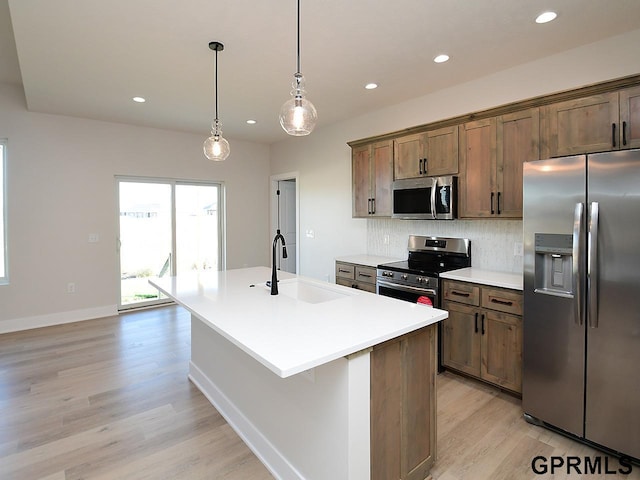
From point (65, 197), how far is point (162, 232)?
1.36 meters

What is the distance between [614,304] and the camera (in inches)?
78.3

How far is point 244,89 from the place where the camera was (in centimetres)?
365

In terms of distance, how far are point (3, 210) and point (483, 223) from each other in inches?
228

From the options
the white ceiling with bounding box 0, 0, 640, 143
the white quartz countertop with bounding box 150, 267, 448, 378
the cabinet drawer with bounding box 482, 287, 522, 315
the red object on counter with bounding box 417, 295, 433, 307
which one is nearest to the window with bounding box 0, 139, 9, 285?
the white ceiling with bounding box 0, 0, 640, 143

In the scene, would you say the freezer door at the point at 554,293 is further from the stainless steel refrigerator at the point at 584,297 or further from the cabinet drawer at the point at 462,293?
the cabinet drawer at the point at 462,293

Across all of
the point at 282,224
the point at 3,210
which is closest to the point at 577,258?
the point at 282,224

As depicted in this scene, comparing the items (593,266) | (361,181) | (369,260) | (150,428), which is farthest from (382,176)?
(150,428)

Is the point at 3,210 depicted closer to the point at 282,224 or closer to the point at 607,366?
the point at 282,224

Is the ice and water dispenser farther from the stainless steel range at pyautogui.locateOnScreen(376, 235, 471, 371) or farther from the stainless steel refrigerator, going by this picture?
the stainless steel range at pyautogui.locateOnScreen(376, 235, 471, 371)

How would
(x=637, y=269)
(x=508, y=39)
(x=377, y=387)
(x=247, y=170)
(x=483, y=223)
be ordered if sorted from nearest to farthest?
(x=377, y=387) < (x=637, y=269) < (x=508, y=39) < (x=483, y=223) < (x=247, y=170)

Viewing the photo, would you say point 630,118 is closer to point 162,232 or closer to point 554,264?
point 554,264

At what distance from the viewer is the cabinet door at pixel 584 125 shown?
230 cm

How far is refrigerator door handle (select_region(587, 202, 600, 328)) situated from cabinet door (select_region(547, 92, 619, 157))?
648 mm

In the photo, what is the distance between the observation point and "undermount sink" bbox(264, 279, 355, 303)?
2506mm
